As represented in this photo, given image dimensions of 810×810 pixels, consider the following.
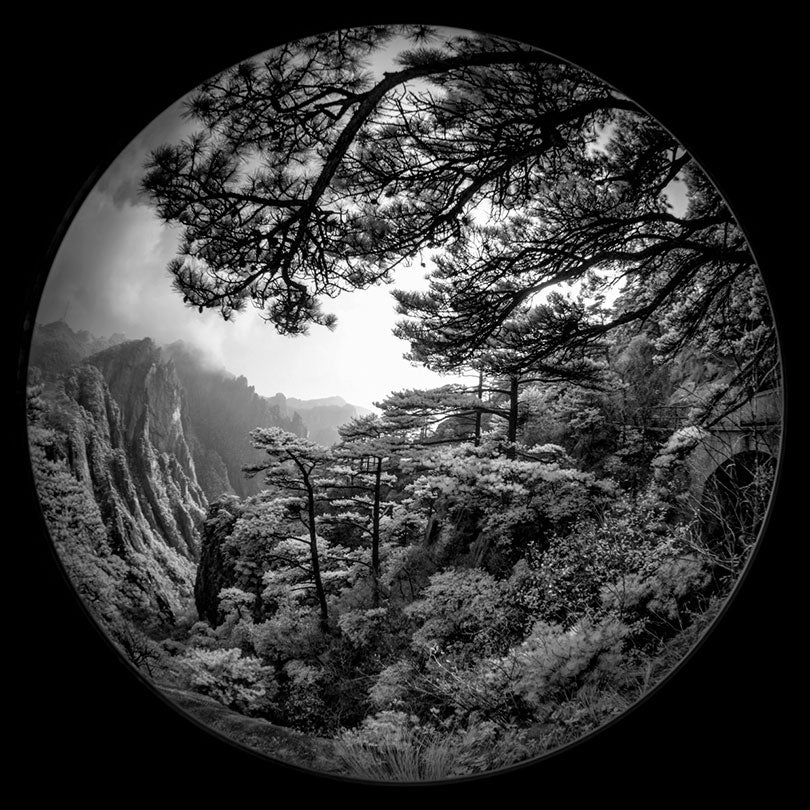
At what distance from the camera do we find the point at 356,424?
19.6 feet

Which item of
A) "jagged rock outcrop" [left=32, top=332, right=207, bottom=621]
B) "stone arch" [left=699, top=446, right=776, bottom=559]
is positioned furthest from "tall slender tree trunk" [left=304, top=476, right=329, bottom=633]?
"stone arch" [left=699, top=446, right=776, bottom=559]

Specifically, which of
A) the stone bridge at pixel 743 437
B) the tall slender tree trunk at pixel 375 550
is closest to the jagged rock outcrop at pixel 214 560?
the tall slender tree trunk at pixel 375 550

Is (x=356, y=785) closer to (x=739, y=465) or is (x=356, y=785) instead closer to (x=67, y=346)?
(x=67, y=346)

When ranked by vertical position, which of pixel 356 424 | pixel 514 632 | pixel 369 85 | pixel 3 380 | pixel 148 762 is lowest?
pixel 514 632

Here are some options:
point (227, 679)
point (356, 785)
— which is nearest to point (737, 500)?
point (356, 785)

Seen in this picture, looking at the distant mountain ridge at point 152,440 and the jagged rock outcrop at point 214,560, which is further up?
the distant mountain ridge at point 152,440

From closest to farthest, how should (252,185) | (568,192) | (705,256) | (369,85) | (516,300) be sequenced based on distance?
(369,85)
(252,185)
(705,256)
(568,192)
(516,300)

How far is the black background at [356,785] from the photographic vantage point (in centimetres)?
82

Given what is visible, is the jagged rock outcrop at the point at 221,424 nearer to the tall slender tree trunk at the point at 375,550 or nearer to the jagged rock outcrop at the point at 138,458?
the jagged rock outcrop at the point at 138,458

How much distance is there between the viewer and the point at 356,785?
0.92m

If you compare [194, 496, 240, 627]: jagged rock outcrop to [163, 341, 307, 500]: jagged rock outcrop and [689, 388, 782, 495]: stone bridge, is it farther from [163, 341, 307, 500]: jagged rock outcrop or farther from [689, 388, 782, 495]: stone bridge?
[689, 388, 782, 495]: stone bridge

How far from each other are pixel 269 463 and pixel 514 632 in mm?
4389

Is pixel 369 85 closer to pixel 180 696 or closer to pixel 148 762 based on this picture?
pixel 148 762

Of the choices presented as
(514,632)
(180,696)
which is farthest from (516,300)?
(514,632)
